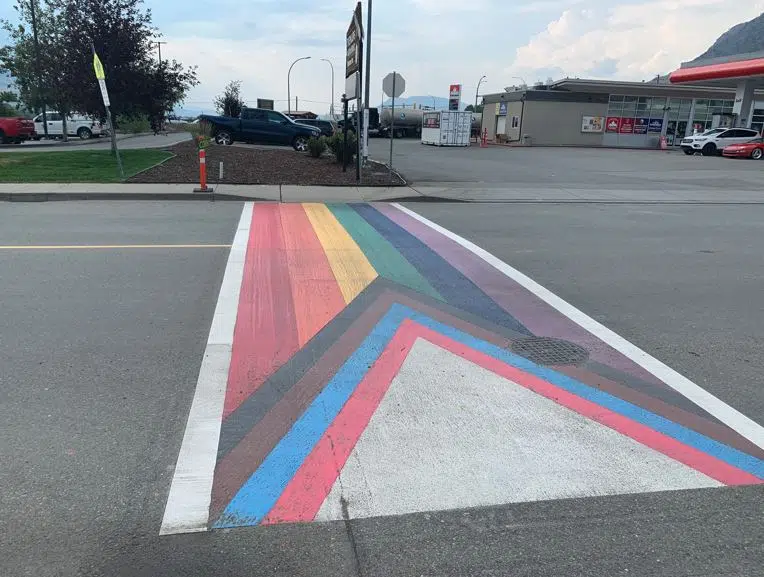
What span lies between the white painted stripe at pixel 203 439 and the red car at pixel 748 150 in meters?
35.9

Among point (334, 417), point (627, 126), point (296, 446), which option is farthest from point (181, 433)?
point (627, 126)

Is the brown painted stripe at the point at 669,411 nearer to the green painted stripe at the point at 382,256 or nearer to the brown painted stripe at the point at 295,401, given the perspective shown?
the brown painted stripe at the point at 295,401

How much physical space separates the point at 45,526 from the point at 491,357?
10.8 ft

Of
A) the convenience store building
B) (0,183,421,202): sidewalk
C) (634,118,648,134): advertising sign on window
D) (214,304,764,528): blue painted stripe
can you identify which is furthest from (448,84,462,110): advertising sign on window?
(214,304,764,528): blue painted stripe

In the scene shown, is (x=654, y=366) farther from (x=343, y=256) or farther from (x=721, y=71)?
(x=721, y=71)

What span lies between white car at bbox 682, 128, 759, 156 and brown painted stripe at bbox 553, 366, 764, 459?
37140 millimetres

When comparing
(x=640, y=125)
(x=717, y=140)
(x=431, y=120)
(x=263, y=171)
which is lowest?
(x=263, y=171)

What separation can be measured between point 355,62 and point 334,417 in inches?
553

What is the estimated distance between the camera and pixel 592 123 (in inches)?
1822

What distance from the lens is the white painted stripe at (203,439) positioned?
113 inches

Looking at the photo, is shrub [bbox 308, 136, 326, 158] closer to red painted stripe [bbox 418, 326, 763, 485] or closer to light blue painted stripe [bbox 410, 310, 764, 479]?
light blue painted stripe [bbox 410, 310, 764, 479]

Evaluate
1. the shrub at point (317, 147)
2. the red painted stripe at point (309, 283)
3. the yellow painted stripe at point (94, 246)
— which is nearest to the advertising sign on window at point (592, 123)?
the shrub at point (317, 147)

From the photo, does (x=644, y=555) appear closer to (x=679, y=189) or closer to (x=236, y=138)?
(x=679, y=189)

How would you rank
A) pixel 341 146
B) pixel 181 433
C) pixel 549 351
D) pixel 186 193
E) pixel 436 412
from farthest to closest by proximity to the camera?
pixel 341 146 → pixel 186 193 → pixel 549 351 → pixel 436 412 → pixel 181 433
